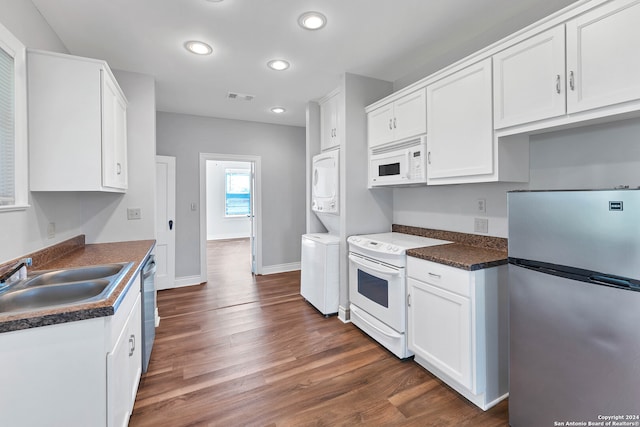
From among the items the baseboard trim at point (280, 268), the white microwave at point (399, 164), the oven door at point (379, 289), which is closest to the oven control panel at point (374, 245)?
the oven door at point (379, 289)

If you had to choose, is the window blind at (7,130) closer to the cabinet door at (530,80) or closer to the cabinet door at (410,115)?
the cabinet door at (410,115)

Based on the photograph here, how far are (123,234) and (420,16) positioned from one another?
3.18m

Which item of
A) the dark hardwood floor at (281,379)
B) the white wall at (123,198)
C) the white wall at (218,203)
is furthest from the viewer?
the white wall at (218,203)

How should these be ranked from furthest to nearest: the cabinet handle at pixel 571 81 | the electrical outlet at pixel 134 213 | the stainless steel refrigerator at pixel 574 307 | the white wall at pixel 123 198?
the electrical outlet at pixel 134 213, the white wall at pixel 123 198, the cabinet handle at pixel 571 81, the stainless steel refrigerator at pixel 574 307

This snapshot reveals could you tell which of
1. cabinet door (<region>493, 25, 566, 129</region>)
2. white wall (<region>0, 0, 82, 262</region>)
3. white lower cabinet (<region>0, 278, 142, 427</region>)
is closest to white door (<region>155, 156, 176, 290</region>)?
white wall (<region>0, 0, 82, 262</region>)

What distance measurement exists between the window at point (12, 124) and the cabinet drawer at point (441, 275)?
244cm

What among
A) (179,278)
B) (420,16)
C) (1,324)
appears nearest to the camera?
(1,324)

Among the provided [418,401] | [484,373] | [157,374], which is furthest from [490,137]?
[157,374]

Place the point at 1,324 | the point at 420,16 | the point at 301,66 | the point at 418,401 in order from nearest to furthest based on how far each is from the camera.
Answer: the point at 1,324, the point at 418,401, the point at 420,16, the point at 301,66

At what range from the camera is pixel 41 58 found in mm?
1760

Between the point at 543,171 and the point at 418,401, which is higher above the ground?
the point at 543,171

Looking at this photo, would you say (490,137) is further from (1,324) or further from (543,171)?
(1,324)

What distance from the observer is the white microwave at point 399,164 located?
2.39 meters

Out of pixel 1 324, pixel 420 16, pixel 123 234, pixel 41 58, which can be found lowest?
pixel 1 324
